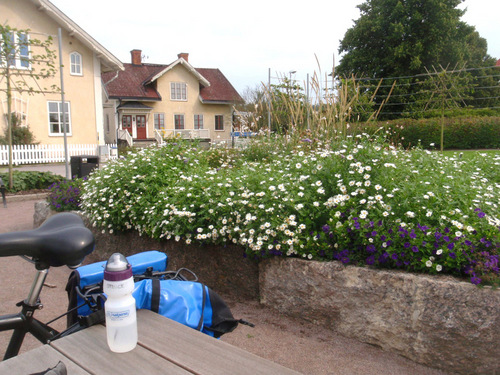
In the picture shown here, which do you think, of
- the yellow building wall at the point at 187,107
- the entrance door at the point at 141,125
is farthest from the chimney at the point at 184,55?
the entrance door at the point at 141,125

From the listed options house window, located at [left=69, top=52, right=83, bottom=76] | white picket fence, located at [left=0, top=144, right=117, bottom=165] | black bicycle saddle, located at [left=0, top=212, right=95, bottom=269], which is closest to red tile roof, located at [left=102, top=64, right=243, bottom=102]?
house window, located at [left=69, top=52, right=83, bottom=76]

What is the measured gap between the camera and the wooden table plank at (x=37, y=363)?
3.73 ft

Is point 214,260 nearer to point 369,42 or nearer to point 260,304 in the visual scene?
point 260,304

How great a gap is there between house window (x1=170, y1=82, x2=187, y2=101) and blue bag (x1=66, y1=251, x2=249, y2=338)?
32.5 metres

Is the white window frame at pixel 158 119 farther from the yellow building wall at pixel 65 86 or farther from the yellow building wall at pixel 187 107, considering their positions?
the yellow building wall at pixel 65 86

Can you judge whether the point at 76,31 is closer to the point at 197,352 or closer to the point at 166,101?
the point at 166,101

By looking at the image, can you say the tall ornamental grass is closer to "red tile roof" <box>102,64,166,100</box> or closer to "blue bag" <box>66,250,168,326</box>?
"blue bag" <box>66,250,168,326</box>

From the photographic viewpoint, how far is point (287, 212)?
332 centimetres

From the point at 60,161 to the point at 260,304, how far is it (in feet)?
58.5

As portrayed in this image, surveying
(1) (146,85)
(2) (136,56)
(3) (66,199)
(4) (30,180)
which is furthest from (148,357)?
(2) (136,56)

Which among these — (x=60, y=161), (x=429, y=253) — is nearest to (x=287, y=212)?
(x=429, y=253)

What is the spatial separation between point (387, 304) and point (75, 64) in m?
21.5

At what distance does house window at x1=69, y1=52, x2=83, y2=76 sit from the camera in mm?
20422

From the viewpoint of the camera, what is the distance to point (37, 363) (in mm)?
1180
